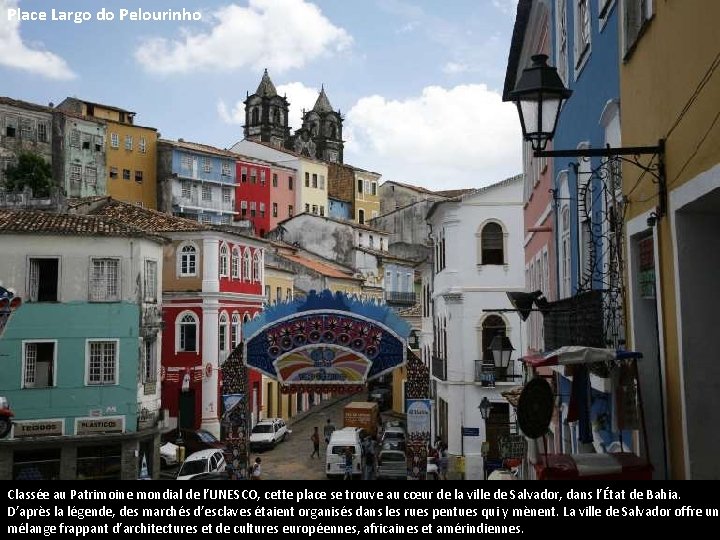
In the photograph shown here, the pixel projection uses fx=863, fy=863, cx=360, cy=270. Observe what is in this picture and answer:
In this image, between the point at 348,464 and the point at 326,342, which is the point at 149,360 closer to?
the point at 348,464

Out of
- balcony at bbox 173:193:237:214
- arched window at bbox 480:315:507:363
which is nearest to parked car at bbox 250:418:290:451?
arched window at bbox 480:315:507:363

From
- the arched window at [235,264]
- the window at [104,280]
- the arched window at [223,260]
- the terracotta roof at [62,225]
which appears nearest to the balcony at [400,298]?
the arched window at [235,264]

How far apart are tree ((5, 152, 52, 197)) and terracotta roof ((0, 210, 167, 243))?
29818mm

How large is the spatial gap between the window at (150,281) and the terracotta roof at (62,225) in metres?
1.15

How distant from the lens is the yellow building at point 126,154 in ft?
226

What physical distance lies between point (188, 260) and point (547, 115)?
3309cm

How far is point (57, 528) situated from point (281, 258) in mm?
46713

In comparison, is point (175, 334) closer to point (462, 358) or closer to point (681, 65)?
point (462, 358)

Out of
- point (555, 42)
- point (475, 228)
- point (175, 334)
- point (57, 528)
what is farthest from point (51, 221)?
point (57, 528)

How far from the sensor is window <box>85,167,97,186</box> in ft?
219

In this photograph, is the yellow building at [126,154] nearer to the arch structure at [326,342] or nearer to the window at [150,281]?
the window at [150,281]

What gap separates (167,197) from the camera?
71.3 m

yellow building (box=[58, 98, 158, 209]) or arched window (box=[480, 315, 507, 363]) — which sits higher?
yellow building (box=[58, 98, 158, 209])

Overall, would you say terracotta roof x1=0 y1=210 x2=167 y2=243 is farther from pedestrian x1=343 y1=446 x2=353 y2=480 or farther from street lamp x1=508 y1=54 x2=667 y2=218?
street lamp x1=508 y1=54 x2=667 y2=218
